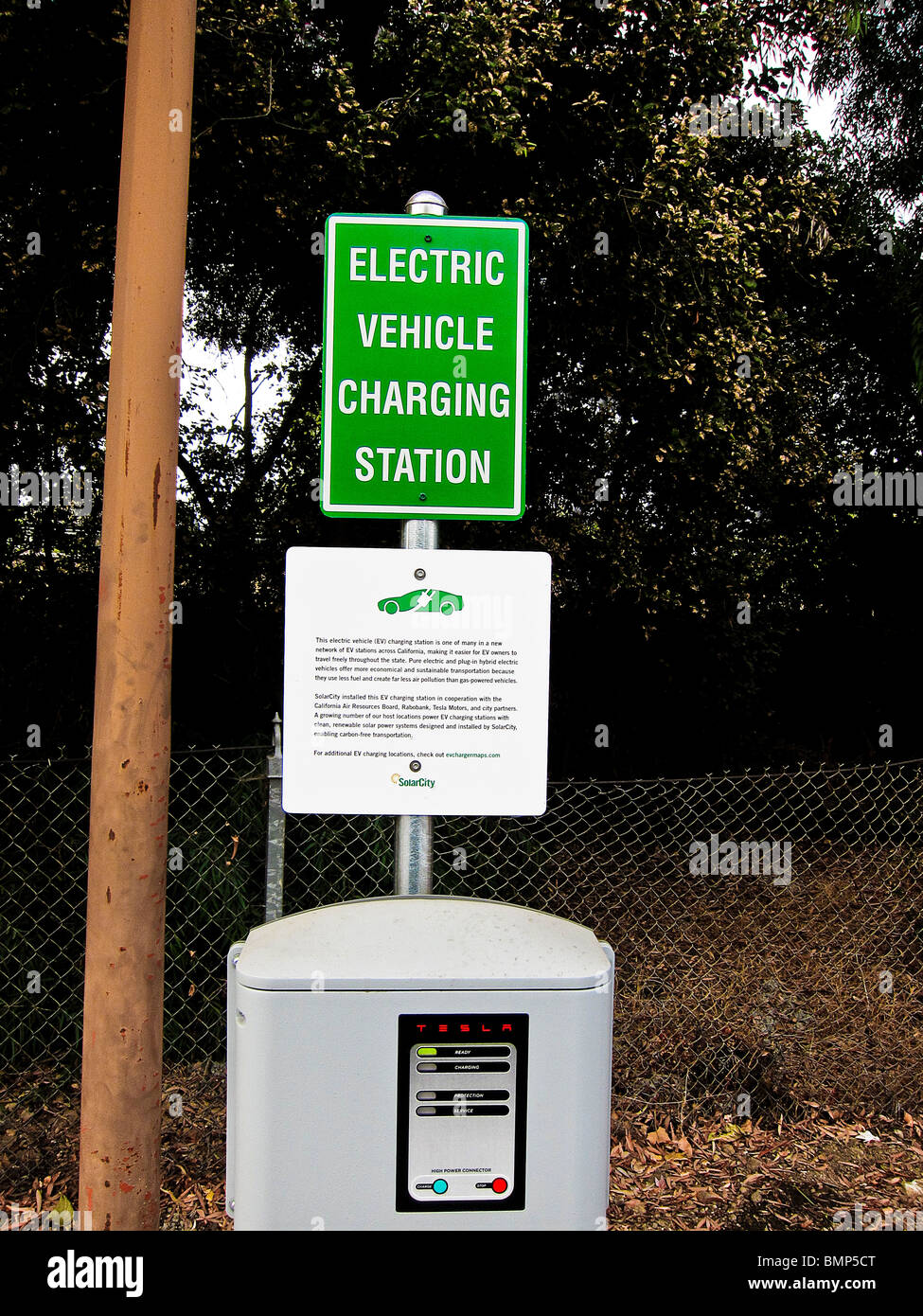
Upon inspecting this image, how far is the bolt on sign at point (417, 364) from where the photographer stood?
2125 mm

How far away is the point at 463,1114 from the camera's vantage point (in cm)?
172

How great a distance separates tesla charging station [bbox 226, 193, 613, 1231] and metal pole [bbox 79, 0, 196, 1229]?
28 centimetres

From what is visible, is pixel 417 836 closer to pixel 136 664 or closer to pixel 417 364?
pixel 136 664

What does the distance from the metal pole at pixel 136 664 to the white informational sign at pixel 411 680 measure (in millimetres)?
303

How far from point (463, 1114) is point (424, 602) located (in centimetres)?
101

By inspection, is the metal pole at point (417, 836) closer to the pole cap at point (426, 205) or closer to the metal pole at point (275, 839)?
the pole cap at point (426, 205)

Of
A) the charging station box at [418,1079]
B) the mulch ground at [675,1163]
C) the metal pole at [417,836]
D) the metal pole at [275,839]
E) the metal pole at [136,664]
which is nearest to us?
the charging station box at [418,1079]

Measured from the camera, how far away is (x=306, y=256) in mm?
6172

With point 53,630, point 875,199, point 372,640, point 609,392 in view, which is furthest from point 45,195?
point 875,199

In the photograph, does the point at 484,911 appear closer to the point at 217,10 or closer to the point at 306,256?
the point at 217,10

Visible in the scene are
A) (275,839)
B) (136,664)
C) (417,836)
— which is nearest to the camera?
(136,664)

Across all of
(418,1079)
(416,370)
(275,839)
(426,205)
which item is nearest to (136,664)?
(416,370)

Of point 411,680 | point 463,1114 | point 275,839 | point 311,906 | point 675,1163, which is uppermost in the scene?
point 411,680

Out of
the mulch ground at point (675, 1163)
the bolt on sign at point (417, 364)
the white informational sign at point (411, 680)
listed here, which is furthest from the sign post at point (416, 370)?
the mulch ground at point (675, 1163)
